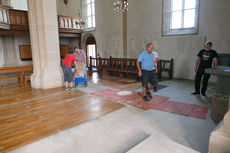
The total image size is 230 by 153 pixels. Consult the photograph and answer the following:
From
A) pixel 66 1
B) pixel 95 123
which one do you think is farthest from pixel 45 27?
pixel 66 1

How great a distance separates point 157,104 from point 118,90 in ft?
5.91

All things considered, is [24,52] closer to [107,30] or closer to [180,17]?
[107,30]

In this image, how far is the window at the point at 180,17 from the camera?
767 cm

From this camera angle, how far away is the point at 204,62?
4.79m

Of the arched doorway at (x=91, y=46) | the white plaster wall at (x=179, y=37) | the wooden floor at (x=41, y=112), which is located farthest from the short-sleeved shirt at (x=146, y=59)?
the arched doorway at (x=91, y=46)

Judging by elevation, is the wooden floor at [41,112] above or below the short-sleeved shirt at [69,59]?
below

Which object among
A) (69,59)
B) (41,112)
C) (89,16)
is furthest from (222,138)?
(89,16)

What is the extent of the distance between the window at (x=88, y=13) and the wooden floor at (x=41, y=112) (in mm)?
9095

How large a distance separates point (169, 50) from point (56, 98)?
242 inches

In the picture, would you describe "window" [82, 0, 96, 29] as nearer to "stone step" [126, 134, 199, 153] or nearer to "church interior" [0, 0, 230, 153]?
"church interior" [0, 0, 230, 153]

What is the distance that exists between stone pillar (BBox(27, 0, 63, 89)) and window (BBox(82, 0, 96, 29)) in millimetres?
7143

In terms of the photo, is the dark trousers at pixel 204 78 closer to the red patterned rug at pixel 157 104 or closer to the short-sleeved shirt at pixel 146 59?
the red patterned rug at pixel 157 104

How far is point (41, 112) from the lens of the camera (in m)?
3.94

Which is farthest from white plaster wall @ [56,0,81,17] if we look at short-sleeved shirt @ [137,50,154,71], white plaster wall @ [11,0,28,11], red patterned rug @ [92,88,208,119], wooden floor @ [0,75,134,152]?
short-sleeved shirt @ [137,50,154,71]
